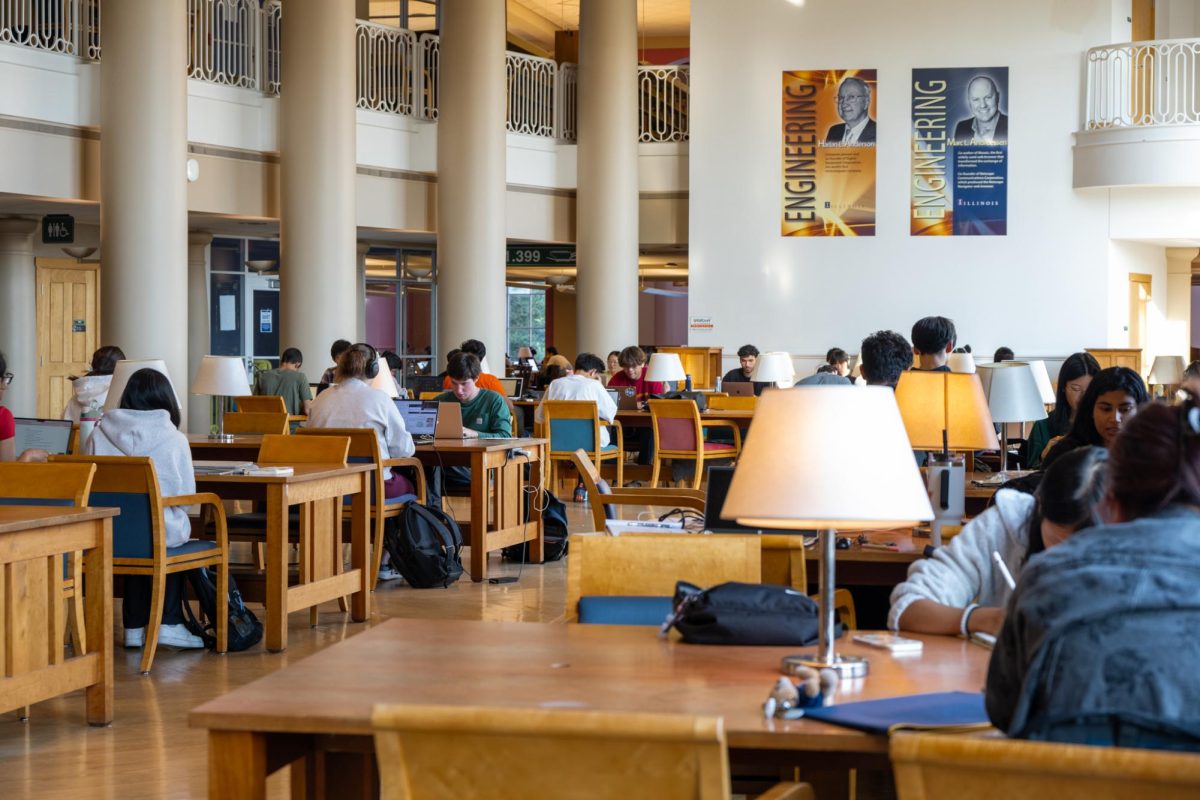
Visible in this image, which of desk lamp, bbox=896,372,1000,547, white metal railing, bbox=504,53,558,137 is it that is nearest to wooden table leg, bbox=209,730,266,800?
desk lamp, bbox=896,372,1000,547

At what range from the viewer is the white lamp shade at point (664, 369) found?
12516mm

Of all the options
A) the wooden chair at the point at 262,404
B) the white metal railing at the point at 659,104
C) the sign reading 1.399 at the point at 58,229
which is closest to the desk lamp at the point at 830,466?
the wooden chair at the point at 262,404

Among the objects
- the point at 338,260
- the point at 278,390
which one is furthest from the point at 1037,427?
the point at 338,260

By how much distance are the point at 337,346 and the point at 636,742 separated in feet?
31.2

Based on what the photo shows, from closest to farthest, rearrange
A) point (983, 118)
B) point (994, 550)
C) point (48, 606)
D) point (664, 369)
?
1. point (994, 550)
2. point (48, 606)
3. point (664, 369)
4. point (983, 118)

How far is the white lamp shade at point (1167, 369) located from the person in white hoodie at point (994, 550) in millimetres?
12715

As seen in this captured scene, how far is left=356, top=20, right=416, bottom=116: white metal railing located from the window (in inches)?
476

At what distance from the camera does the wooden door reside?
15305 mm

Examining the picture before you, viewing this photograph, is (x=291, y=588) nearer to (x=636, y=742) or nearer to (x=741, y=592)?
(x=741, y=592)

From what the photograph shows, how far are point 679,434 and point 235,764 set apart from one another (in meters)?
9.32

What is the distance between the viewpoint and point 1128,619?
1960 millimetres

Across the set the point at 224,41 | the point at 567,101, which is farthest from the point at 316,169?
the point at 567,101

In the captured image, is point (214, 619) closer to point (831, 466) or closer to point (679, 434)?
point (831, 466)

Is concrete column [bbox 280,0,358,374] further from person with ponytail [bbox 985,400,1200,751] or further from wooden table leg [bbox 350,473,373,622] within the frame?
person with ponytail [bbox 985,400,1200,751]
